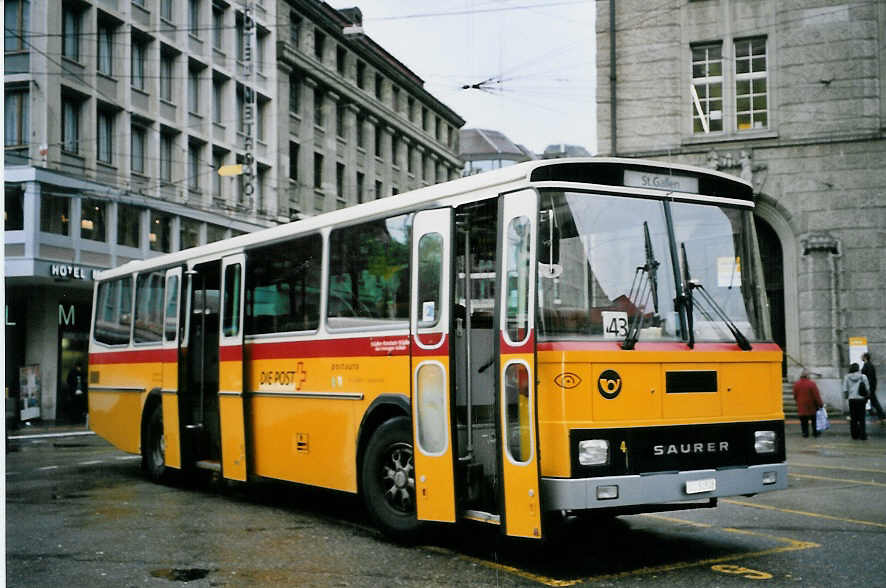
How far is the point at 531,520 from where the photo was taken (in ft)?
24.6

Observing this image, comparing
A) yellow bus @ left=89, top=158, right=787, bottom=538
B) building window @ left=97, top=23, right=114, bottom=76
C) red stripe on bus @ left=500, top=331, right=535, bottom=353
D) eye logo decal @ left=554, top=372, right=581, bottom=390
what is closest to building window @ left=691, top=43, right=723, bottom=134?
building window @ left=97, top=23, right=114, bottom=76

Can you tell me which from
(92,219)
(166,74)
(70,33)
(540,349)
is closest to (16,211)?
(92,219)

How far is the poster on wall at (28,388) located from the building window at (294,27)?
2041 centimetres

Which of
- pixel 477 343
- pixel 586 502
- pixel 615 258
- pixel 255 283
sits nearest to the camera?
pixel 586 502

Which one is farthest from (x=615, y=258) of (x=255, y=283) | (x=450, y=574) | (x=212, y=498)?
(x=212, y=498)

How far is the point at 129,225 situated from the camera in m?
35.9

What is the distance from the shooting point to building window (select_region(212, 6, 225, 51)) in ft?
130

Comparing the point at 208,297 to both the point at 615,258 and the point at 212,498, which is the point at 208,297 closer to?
the point at 212,498

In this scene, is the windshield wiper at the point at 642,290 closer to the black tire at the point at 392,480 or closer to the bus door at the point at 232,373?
the black tire at the point at 392,480

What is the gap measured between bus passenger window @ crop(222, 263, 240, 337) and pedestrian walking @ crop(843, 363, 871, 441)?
1406 centimetres

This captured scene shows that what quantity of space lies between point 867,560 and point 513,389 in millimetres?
3127

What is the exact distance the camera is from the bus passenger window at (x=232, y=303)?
40.3 feet

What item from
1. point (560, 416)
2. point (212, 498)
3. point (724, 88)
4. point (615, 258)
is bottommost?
point (212, 498)

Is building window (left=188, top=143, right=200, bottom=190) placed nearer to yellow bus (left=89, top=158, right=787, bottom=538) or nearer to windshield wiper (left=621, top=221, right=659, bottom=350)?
yellow bus (left=89, top=158, right=787, bottom=538)
